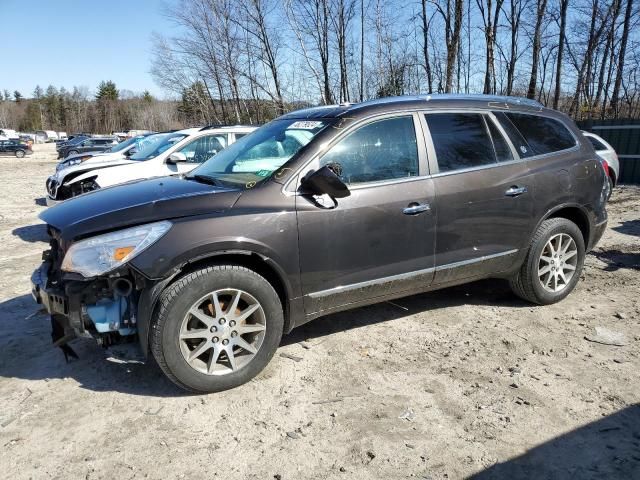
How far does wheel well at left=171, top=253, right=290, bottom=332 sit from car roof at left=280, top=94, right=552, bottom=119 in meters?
1.25

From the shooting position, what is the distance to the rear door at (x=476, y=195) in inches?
145

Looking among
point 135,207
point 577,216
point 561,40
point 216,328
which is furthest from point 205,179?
point 561,40

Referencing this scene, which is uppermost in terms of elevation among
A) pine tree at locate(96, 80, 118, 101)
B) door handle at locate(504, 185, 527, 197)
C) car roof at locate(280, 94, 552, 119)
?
pine tree at locate(96, 80, 118, 101)

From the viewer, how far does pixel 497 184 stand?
388cm

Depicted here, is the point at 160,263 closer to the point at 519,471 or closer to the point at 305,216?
the point at 305,216

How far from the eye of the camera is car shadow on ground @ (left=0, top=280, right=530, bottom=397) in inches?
126

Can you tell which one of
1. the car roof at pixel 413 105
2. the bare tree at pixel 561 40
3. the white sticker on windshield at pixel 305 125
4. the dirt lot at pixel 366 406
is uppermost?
the bare tree at pixel 561 40

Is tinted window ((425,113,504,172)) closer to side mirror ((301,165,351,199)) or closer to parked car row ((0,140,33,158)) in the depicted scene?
side mirror ((301,165,351,199))

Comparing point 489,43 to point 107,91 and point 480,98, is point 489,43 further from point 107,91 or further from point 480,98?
point 107,91

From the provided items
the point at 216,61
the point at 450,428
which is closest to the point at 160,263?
the point at 450,428

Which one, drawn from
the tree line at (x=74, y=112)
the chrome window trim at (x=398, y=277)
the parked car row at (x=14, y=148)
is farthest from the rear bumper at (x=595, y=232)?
the tree line at (x=74, y=112)

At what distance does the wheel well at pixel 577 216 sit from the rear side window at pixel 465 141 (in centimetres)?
84

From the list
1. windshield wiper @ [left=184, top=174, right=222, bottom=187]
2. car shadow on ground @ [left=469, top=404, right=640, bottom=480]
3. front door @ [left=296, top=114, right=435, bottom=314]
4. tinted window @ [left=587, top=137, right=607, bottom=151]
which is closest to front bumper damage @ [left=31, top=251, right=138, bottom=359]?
windshield wiper @ [left=184, top=174, right=222, bottom=187]

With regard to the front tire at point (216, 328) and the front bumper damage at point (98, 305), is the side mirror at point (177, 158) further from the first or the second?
the front tire at point (216, 328)
